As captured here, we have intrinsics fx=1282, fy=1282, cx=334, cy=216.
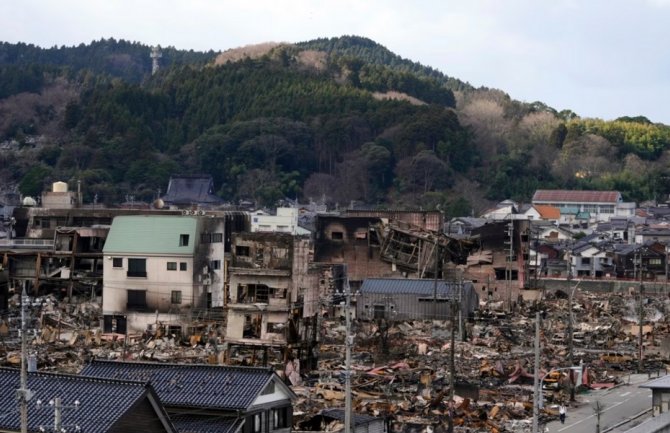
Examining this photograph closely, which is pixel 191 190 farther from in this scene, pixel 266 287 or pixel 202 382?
pixel 202 382

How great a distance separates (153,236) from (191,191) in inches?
1523

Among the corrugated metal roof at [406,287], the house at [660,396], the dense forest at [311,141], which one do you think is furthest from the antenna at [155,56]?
the house at [660,396]

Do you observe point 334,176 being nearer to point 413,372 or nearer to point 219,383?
point 413,372

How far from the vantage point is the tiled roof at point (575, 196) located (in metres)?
84.2

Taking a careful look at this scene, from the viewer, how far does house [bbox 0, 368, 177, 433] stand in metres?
15.4

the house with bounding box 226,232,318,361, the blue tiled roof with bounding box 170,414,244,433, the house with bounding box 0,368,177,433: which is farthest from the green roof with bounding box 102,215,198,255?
the house with bounding box 0,368,177,433

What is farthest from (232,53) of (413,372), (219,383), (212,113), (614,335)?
(219,383)

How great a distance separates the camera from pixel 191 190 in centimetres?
7812

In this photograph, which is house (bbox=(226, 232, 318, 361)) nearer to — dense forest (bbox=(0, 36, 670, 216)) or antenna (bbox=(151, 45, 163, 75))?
dense forest (bbox=(0, 36, 670, 216))

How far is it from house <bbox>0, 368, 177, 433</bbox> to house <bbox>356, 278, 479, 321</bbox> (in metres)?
24.9

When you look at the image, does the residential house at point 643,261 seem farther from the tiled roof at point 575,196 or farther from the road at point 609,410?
the road at point 609,410

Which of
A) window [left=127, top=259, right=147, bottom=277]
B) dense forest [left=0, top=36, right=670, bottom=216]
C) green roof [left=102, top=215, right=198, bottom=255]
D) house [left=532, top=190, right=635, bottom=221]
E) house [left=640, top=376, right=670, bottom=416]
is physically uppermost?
dense forest [left=0, top=36, right=670, bottom=216]

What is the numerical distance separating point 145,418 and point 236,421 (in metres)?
2.04

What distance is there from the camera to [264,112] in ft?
315
